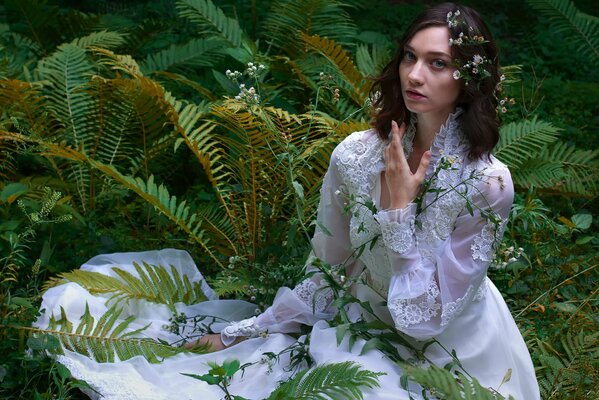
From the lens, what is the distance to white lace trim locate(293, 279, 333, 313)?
329cm

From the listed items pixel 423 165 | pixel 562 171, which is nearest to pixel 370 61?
pixel 562 171

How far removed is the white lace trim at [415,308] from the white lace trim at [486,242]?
0.18 meters

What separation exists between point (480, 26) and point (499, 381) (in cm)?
121

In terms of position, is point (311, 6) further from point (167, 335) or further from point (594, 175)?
point (167, 335)

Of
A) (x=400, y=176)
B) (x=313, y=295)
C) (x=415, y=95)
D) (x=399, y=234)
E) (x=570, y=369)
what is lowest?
(x=570, y=369)

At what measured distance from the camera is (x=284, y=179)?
405 cm

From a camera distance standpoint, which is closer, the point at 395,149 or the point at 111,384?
the point at 395,149

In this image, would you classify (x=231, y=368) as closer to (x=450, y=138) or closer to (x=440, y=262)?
(x=440, y=262)

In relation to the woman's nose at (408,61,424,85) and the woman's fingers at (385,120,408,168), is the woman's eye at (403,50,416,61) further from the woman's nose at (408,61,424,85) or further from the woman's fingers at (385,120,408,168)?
the woman's fingers at (385,120,408,168)

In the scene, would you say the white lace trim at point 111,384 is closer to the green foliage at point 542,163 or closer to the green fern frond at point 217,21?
the green foliage at point 542,163

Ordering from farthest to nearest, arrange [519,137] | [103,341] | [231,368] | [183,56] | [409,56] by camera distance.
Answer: [183,56] → [519,137] → [103,341] → [409,56] → [231,368]

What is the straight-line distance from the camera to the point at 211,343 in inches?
134

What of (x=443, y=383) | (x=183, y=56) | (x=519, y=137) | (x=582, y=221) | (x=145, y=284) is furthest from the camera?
(x=183, y=56)

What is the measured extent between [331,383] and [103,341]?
1029 mm
